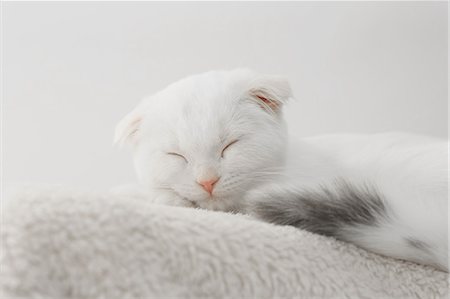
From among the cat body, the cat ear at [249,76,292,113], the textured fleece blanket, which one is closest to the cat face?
the cat ear at [249,76,292,113]

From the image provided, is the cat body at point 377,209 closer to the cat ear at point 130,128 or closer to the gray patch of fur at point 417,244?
the gray patch of fur at point 417,244

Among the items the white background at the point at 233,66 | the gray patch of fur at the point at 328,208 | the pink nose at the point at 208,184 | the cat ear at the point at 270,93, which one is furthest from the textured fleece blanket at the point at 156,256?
the white background at the point at 233,66

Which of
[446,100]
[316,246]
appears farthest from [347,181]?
[446,100]

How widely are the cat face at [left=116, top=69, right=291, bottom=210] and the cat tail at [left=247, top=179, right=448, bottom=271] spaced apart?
0.22 metres

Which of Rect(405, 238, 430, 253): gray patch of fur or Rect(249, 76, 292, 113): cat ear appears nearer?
Rect(405, 238, 430, 253): gray patch of fur

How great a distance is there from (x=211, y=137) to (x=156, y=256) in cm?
42

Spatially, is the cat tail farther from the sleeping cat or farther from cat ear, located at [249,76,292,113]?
cat ear, located at [249,76,292,113]

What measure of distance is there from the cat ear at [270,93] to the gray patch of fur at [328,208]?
0.36m

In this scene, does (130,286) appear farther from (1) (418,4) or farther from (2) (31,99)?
(1) (418,4)

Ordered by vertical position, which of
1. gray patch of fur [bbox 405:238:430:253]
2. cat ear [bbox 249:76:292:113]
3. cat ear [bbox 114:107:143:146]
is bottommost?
gray patch of fur [bbox 405:238:430:253]

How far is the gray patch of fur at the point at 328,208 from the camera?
659 mm

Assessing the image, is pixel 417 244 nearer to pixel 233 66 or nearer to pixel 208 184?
pixel 208 184

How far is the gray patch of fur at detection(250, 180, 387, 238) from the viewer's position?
0.66 m

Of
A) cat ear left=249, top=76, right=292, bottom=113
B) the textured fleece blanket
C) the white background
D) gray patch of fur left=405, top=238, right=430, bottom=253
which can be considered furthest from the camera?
the white background
